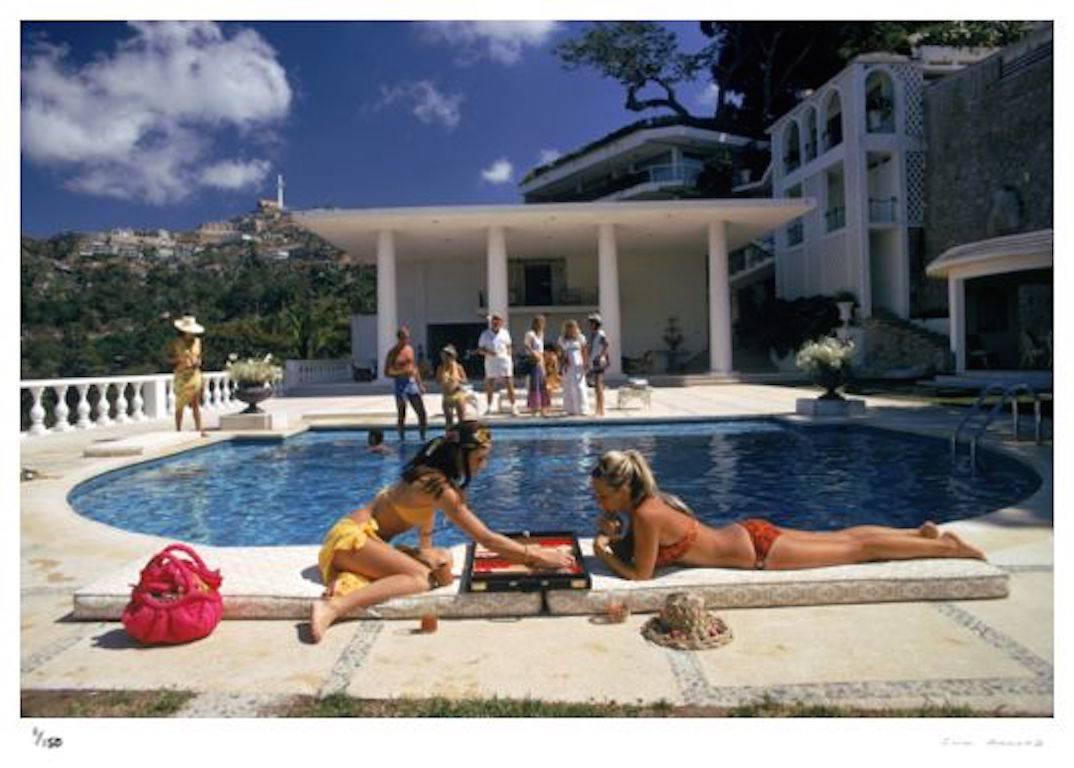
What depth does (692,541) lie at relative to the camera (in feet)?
11.4

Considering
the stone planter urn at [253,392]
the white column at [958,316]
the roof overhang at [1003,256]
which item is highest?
the roof overhang at [1003,256]

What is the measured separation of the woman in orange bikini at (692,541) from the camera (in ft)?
10.8

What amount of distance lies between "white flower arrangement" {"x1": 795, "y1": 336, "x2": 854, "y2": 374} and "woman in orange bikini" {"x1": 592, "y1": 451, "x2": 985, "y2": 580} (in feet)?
25.1

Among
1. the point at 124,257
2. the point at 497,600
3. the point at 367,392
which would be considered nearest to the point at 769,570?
the point at 497,600

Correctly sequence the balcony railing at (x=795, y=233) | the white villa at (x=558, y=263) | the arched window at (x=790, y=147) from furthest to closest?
the arched window at (x=790, y=147), the balcony railing at (x=795, y=233), the white villa at (x=558, y=263)

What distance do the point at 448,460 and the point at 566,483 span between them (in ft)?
14.4

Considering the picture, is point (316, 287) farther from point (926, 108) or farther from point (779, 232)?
point (926, 108)

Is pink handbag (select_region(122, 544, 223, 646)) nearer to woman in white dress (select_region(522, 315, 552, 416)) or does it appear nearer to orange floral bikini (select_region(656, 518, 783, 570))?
orange floral bikini (select_region(656, 518, 783, 570))

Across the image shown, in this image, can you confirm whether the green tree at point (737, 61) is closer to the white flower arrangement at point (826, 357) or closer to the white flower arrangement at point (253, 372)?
the white flower arrangement at point (826, 357)

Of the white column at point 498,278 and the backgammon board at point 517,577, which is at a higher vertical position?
the white column at point 498,278

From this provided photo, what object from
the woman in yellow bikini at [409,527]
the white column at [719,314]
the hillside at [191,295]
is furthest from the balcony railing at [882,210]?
the woman in yellow bikini at [409,527]

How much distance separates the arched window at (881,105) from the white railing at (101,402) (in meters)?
21.3

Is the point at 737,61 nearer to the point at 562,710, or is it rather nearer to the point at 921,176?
the point at 921,176

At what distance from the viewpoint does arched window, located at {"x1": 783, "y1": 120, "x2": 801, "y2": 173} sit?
28484 mm
